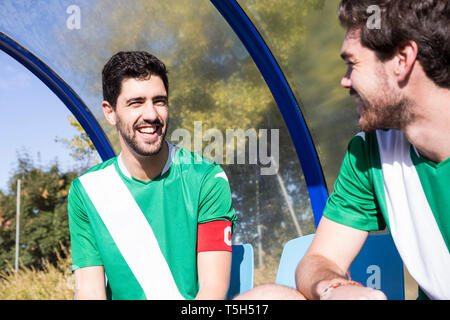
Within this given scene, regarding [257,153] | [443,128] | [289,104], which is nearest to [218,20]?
[257,153]

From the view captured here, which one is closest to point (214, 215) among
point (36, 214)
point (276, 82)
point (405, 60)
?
point (405, 60)

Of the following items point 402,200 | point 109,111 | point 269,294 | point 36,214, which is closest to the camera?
point 269,294

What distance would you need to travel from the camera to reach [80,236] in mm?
2576

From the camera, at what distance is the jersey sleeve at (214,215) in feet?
7.88

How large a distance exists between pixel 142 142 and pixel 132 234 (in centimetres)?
55

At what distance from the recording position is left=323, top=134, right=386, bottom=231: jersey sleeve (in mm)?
1877

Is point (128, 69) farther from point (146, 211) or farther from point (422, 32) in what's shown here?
A: point (422, 32)

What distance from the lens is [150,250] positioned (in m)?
2.49

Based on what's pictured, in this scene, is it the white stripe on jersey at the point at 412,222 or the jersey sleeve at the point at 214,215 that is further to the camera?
the jersey sleeve at the point at 214,215

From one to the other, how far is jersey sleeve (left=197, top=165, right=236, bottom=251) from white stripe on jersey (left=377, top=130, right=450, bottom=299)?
3.15 feet

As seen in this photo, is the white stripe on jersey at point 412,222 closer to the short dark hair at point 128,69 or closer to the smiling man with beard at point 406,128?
the smiling man with beard at point 406,128

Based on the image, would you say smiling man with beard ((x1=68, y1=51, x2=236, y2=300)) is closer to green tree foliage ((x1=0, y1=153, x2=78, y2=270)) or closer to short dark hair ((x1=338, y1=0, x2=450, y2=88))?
short dark hair ((x1=338, y1=0, x2=450, y2=88))

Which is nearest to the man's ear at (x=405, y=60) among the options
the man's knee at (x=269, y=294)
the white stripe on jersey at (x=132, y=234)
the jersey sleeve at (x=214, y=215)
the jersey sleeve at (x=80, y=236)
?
the man's knee at (x=269, y=294)

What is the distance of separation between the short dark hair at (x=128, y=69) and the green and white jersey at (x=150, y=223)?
1.66 feet
